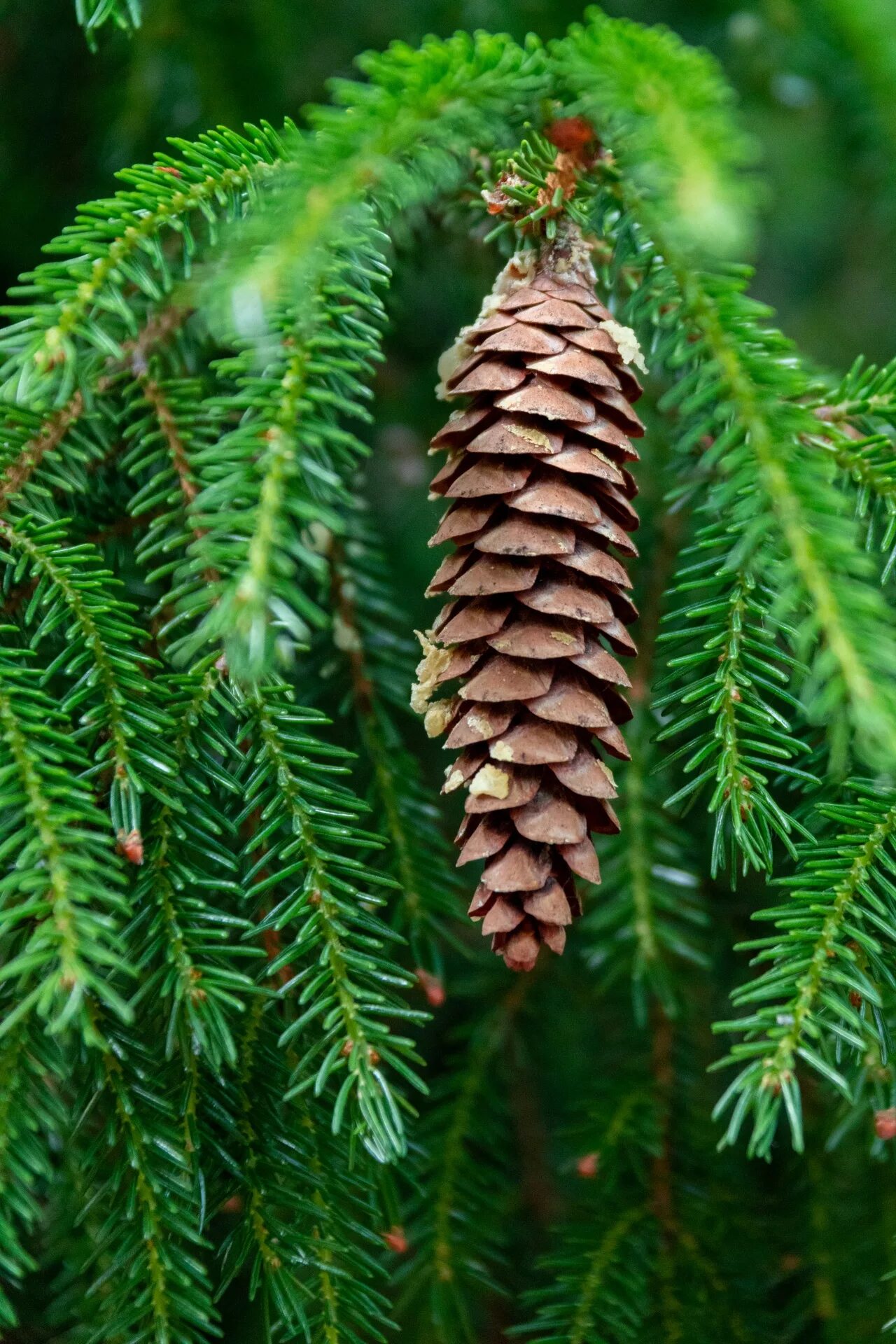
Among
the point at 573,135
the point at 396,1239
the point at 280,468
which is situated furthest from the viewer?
the point at 396,1239

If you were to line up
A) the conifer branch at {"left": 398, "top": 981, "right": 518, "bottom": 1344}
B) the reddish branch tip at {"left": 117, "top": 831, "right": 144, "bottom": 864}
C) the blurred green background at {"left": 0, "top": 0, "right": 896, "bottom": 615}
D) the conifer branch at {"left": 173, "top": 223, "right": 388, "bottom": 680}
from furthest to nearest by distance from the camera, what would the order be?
the blurred green background at {"left": 0, "top": 0, "right": 896, "bottom": 615}, the conifer branch at {"left": 398, "top": 981, "right": 518, "bottom": 1344}, the reddish branch tip at {"left": 117, "top": 831, "right": 144, "bottom": 864}, the conifer branch at {"left": 173, "top": 223, "right": 388, "bottom": 680}

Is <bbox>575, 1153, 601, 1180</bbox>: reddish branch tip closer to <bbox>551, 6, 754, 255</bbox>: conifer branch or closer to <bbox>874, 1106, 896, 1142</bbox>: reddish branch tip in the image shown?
<bbox>874, 1106, 896, 1142</bbox>: reddish branch tip

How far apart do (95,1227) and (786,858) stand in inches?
19.4

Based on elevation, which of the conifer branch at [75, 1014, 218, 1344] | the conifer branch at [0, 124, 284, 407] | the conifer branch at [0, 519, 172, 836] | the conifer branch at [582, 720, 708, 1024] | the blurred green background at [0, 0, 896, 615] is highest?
the blurred green background at [0, 0, 896, 615]

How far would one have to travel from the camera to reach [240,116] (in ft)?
3.61

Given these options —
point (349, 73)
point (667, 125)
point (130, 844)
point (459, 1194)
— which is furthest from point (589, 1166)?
point (349, 73)

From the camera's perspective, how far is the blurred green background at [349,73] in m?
1.08

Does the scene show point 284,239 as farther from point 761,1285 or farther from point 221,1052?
point 761,1285

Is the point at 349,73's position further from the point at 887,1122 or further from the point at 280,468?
the point at 887,1122

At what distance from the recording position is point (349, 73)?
1264 mm

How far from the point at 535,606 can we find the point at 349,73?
40.0 inches

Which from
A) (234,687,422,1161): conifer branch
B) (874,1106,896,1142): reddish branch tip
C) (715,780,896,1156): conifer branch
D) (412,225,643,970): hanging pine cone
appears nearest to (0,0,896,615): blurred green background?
(412,225,643,970): hanging pine cone

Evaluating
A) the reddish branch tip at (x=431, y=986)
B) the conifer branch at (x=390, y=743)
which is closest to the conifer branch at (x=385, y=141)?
the conifer branch at (x=390, y=743)

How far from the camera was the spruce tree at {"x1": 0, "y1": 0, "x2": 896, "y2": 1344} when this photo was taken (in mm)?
479
